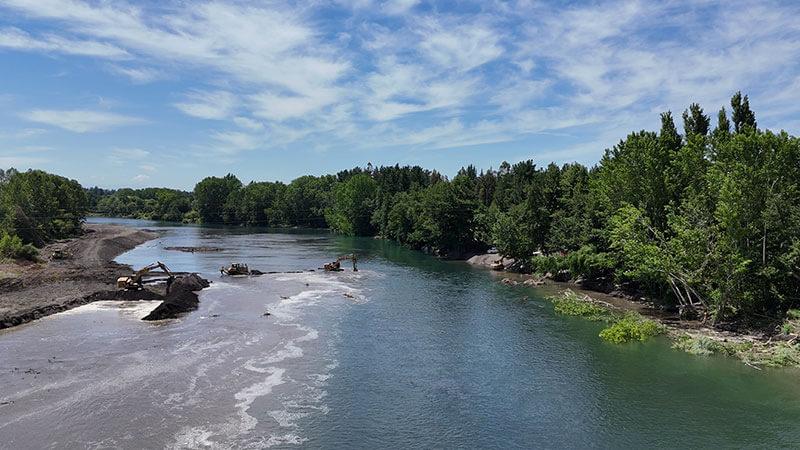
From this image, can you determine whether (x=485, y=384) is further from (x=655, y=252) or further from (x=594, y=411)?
(x=655, y=252)

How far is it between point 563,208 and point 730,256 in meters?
40.1

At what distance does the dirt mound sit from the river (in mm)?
1667

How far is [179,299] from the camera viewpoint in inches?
1959

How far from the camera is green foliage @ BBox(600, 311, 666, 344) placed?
39656 mm

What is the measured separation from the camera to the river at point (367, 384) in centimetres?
2405

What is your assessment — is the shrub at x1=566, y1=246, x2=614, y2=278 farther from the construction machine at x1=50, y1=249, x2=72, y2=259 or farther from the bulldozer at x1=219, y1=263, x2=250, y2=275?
the construction machine at x1=50, y1=249, x2=72, y2=259

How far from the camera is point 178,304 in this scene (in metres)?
48.4

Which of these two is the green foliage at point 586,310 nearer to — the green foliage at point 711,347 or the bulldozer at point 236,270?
the green foliage at point 711,347

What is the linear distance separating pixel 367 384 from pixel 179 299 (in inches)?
1131

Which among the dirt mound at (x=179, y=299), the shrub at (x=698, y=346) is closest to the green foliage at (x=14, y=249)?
the dirt mound at (x=179, y=299)

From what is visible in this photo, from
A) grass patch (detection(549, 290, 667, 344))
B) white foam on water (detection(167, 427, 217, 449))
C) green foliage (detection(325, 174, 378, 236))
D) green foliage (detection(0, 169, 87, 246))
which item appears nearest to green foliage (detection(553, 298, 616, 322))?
grass patch (detection(549, 290, 667, 344))

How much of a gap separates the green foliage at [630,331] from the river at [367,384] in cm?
115

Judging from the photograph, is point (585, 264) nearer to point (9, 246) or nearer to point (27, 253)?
point (9, 246)

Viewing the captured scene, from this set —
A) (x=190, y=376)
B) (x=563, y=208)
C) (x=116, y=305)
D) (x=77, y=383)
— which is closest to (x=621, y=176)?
(x=563, y=208)
